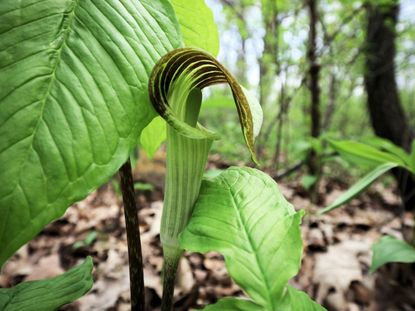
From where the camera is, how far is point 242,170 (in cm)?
68

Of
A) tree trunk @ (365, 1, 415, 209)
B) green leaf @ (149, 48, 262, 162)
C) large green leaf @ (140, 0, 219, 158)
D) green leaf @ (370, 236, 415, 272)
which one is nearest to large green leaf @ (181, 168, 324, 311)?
green leaf @ (149, 48, 262, 162)

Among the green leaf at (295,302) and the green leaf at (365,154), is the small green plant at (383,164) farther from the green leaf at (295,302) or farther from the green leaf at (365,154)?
the green leaf at (295,302)

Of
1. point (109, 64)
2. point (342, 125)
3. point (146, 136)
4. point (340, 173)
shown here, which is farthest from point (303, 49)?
point (342, 125)

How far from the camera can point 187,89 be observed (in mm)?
601

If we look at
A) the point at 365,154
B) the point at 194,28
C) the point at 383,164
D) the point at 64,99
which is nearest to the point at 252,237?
Result: the point at 64,99

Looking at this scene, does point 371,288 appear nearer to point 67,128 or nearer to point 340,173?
point 67,128

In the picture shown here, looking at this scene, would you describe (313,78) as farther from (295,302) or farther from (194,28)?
(295,302)

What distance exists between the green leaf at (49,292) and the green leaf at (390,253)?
105 centimetres

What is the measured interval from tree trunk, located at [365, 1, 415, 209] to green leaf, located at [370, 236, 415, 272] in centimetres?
295

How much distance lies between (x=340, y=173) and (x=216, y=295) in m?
4.04

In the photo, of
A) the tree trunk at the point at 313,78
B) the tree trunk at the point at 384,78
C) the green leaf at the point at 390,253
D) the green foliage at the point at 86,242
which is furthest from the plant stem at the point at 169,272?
the tree trunk at the point at 384,78

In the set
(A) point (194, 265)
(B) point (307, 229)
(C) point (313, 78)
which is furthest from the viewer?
(C) point (313, 78)

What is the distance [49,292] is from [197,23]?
2.26 ft

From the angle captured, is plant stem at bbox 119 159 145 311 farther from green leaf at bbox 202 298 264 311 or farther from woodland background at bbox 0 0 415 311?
woodland background at bbox 0 0 415 311
